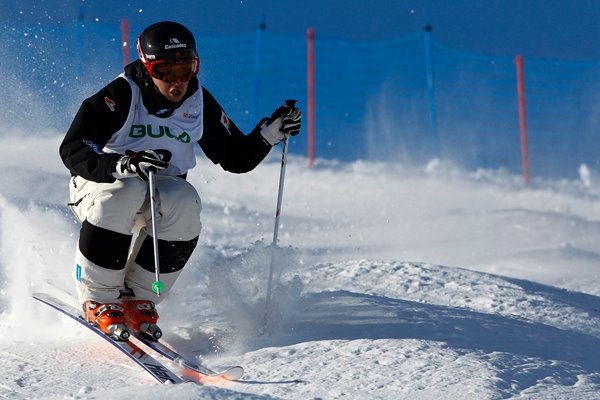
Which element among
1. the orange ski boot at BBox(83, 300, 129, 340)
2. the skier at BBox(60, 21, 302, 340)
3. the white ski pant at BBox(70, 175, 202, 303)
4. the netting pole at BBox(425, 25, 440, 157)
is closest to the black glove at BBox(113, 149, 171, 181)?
the skier at BBox(60, 21, 302, 340)

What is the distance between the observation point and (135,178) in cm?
423

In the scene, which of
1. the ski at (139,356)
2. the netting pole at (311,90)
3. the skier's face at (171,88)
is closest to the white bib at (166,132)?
the skier's face at (171,88)

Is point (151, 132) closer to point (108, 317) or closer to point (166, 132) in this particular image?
point (166, 132)

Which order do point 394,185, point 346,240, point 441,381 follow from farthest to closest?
point 394,185, point 346,240, point 441,381

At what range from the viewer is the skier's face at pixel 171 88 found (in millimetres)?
4406

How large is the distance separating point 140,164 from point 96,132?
18.6 inches

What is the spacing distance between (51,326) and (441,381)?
2.15 meters

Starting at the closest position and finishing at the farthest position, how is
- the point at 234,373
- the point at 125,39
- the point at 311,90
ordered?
1. the point at 234,373
2. the point at 125,39
3. the point at 311,90

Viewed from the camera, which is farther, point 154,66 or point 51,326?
point 51,326

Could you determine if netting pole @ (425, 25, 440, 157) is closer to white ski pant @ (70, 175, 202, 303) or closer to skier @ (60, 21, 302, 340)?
skier @ (60, 21, 302, 340)

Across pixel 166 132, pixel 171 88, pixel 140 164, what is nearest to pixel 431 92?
pixel 166 132

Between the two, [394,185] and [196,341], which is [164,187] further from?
[394,185]

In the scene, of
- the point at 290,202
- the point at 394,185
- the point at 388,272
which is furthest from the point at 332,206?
the point at 388,272

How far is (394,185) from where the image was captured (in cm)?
1372
